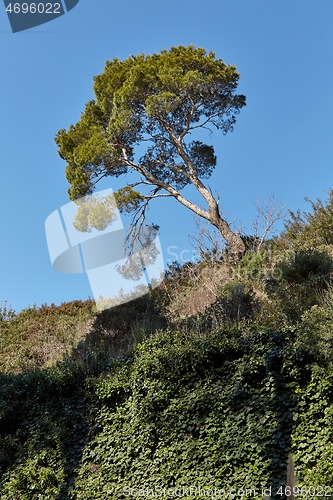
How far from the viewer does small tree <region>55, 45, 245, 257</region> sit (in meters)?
13.2

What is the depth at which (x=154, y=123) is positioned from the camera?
13.8 m

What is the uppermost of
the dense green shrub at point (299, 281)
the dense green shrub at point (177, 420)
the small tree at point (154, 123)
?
the small tree at point (154, 123)

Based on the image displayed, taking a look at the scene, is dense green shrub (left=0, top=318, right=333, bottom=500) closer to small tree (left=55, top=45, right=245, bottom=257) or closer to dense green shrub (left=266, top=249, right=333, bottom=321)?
dense green shrub (left=266, top=249, right=333, bottom=321)

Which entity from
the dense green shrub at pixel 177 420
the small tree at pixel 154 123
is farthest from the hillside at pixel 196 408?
the small tree at pixel 154 123

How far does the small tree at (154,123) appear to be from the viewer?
13195 mm

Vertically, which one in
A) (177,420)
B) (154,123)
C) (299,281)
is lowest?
(177,420)

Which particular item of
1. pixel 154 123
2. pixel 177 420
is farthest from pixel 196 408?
pixel 154 123

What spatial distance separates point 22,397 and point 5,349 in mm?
3943

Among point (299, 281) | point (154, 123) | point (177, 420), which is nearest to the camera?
point (177, 420)

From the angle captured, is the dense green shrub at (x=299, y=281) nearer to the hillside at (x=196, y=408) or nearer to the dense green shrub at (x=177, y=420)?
the hillside at (x=196, y=408)

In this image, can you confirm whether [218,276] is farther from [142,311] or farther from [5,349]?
A: [5,349]

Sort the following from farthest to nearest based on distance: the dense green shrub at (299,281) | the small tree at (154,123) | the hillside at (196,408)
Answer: the small tree at (154,123), the dense green shrub at (299,281), the hillside at (196,408)

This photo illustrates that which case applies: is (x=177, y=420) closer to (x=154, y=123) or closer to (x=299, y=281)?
(x=299, y=281)

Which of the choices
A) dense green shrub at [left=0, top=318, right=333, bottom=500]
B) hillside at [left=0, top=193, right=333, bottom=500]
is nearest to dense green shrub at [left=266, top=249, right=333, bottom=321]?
hillside at [left=0, top=193, right=333, bottom=500]
